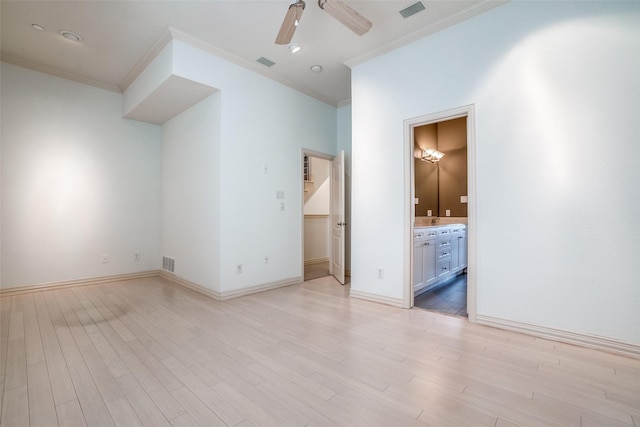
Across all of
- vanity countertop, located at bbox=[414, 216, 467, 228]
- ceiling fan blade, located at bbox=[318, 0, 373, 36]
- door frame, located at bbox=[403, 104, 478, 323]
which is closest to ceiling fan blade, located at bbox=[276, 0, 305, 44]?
ceiling fan blade, located at bbox=[318, 0, 373, 36]

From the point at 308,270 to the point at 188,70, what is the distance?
376 cm

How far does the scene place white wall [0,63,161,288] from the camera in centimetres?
373

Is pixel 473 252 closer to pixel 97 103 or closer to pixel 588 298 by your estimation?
pixel 588 298

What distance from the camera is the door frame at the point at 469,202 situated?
9.04 feet

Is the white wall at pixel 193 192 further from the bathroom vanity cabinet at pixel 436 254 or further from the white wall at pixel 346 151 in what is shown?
the bathroom vanity cabinet at pixel 436 254

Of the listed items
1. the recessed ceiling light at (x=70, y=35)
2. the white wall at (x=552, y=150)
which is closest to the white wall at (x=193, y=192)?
the recessed ceiling light at (x=70, y=35)

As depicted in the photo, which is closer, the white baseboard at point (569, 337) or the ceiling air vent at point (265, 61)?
the white baseboard at point (569, 337)

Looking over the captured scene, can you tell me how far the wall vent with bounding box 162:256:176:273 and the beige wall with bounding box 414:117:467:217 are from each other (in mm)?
4135

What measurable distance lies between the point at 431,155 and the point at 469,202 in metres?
2.55

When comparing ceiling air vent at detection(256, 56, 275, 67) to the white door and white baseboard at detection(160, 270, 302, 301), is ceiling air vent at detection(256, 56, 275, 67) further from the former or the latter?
white baseboard at detection(160, 270, 302, 301)

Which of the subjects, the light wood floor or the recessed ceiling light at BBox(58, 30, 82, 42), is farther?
the recessed ceiling light at BBox(58, 30, 82, 42)

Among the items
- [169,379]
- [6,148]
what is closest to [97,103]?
[6,148]

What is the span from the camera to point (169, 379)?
1.81 m

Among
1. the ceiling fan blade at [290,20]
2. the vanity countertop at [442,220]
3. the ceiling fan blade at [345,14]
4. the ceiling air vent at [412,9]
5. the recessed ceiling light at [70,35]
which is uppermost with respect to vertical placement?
the recessed ceiling light at [70,35]
